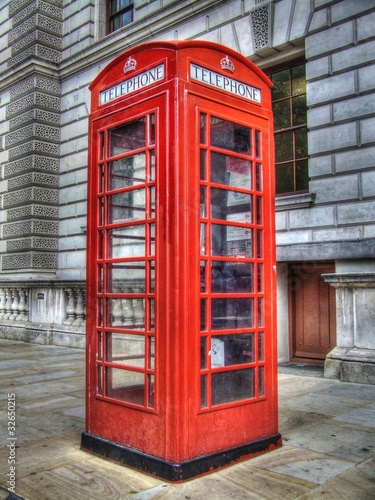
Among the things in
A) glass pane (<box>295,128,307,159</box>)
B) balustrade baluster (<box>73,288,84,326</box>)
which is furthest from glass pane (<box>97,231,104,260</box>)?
balustrade baluster (<box>73,288,84,326</box>)

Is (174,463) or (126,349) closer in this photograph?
(174,463)

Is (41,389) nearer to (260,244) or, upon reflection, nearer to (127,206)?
(127,206)

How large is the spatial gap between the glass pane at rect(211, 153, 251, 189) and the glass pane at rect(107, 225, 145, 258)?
620 millimetres

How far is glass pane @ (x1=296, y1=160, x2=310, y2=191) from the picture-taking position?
7.73 m

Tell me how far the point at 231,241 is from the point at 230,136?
68 centimetres

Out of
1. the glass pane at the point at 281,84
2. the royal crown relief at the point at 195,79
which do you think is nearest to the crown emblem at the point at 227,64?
the royal crown relief at the point at 195,79

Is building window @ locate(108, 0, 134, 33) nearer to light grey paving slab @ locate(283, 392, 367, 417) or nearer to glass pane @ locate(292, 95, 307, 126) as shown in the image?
glass pane @ locate(292, 95, 307, 126)

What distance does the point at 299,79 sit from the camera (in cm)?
804

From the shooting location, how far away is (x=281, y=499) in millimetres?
2643

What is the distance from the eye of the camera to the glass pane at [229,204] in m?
3.21

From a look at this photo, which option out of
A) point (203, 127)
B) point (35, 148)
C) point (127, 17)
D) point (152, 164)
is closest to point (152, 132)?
point (152, 164)

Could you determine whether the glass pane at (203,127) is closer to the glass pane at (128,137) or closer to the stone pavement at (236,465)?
the glass pane at (128,137)

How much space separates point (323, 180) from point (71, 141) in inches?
284

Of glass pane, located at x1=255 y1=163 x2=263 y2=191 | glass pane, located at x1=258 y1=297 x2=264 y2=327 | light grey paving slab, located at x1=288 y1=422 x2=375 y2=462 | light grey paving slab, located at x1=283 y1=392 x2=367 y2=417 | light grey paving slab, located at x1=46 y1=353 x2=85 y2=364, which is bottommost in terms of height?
light grey paving slab, located at x1=46 y1=353 x2=85 y2=364
